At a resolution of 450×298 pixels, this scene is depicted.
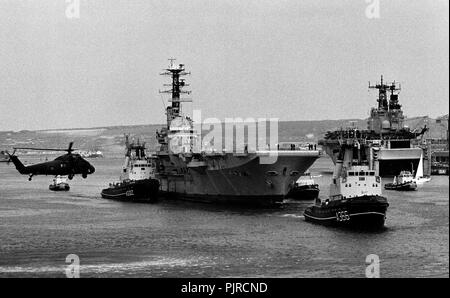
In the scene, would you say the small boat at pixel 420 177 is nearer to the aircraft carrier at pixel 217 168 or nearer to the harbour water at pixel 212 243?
the harbour water at pixel 212 243

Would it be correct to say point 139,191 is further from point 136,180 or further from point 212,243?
point 212,243

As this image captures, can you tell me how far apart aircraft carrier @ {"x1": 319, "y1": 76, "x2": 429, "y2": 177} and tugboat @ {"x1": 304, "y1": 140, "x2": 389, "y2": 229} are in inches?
1069

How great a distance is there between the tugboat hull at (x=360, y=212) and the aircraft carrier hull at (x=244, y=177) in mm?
6527

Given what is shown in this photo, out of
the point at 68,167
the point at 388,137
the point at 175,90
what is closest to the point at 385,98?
the point at 388,137

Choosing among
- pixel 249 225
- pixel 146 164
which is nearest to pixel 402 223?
pixel 249 225

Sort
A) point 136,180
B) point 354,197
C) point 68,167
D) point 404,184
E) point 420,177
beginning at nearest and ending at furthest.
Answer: point 68,167
point 354,197
point 136,180
point 404,184
point 420,177

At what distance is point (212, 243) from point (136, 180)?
19332 millimetres

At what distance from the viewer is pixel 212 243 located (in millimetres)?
22312

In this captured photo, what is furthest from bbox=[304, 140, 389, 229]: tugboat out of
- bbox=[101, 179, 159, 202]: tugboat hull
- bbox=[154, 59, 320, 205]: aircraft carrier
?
Answer: bbox=[101, 179, 159, 202]: tugboat hull

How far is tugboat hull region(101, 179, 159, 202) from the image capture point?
130ft

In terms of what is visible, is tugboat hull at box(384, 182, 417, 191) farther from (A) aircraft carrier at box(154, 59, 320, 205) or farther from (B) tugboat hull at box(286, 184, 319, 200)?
(A) aircraft carrier at box(154, 59, 320, 205)

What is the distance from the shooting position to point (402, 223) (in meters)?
27.5
